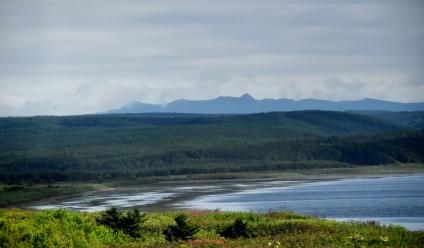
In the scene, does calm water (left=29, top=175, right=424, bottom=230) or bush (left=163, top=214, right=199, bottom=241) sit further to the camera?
calm water (left=29, top=175, right=424, bottom=230)

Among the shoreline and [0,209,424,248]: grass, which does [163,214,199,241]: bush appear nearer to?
[0,209,424,248]: grass

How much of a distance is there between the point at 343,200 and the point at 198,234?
5175 centimetres

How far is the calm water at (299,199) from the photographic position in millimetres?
73000

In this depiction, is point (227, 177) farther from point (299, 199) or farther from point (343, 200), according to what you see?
point (343, 200)

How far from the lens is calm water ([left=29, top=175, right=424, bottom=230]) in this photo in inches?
2874

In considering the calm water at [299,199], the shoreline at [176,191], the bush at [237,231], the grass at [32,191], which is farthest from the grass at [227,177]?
the bush at [237,231]

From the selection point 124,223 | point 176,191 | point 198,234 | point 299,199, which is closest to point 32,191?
point 176,191

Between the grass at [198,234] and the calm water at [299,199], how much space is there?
2170 centimetres

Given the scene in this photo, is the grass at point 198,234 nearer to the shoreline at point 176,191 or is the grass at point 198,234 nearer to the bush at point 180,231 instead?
the bush at point 180,231

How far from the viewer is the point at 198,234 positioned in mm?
38875

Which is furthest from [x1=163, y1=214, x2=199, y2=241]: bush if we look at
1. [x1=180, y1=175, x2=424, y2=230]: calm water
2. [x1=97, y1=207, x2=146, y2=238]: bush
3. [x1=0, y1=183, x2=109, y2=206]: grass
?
[x1=0, y1=183, x2=109, y2=206]: grass

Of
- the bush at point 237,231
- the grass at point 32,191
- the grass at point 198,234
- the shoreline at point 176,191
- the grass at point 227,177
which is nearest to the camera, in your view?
the grass at point 198,234

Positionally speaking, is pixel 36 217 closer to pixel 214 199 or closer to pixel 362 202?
pixel 362 202

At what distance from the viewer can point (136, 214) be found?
1563 inches
